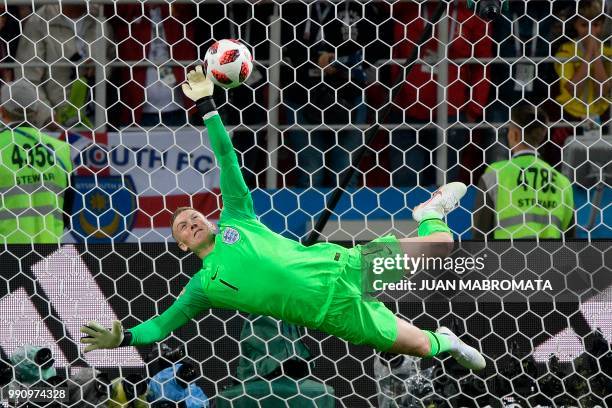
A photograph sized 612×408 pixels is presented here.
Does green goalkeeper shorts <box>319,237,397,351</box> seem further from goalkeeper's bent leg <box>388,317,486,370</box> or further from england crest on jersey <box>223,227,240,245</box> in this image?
england crest on jersey <box>223,227,240,245</box>

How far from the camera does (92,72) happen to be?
301 inches

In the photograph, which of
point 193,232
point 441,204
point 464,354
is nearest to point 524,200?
point 441,204

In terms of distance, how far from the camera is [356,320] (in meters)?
5.65

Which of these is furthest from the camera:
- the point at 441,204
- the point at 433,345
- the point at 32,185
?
the point at 32,185

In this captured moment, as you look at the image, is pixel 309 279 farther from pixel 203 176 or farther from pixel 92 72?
pixel 92 72

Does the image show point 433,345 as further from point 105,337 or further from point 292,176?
point 292,176

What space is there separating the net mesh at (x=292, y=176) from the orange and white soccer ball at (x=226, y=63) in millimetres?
737

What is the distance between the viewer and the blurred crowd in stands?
7266 millimetres

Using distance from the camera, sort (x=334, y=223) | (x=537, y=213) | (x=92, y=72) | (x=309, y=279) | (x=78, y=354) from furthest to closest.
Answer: (x=92, y=72) < (x=334, y=223) < (x=537, y=213) < (x=78, y=354) < (x=309, y=279)

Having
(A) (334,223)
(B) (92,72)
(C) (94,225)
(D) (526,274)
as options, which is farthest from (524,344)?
(B) (92,72)

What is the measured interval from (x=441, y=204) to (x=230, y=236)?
0.91 meters

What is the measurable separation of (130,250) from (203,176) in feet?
3.94

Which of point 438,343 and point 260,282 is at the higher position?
point 260,282

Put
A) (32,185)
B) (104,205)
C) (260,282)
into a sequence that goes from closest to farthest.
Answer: (260,282)
(32,185)
(104,205)
